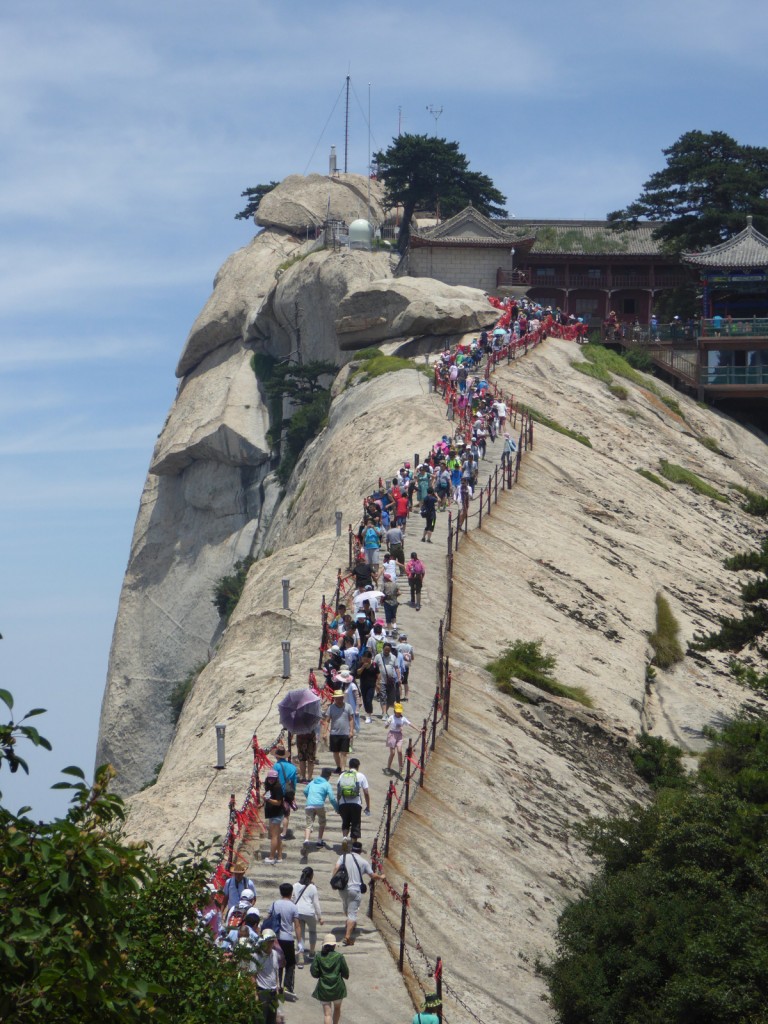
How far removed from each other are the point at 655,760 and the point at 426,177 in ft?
179

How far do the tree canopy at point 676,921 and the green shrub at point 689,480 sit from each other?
28.8m

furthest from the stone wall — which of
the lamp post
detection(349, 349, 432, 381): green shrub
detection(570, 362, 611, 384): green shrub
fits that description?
the lamp post

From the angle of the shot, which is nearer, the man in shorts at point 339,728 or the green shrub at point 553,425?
the man in shorts at point 339,728

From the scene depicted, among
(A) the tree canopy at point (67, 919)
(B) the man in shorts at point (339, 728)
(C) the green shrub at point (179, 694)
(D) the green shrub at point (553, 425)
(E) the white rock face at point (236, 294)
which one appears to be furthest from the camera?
(E) the white rock face at point (236, 294)

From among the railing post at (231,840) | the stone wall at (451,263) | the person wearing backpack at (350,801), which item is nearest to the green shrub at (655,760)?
the person wearing backpack at (350,801)

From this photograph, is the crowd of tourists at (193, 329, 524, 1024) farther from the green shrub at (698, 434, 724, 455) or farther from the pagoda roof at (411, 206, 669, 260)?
the pagoda roof at (411, 206, 669, 260)

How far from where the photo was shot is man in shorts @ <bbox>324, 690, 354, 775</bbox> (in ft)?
71.5

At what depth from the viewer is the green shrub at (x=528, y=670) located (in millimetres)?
30250

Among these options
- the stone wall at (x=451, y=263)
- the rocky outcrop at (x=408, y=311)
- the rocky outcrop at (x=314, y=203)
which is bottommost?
the rocky outcrop at (x=408, y=311)

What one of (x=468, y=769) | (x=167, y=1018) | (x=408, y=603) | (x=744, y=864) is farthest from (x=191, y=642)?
(x=167, y=1018)

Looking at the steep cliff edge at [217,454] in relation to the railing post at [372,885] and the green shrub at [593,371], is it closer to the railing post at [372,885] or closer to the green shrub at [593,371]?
the green shrub at [593,371]

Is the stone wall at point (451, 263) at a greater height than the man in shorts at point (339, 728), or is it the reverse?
the stone wall at point (451, 263)

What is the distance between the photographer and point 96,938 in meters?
10.6

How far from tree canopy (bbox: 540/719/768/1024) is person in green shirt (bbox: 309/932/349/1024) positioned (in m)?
4.09
